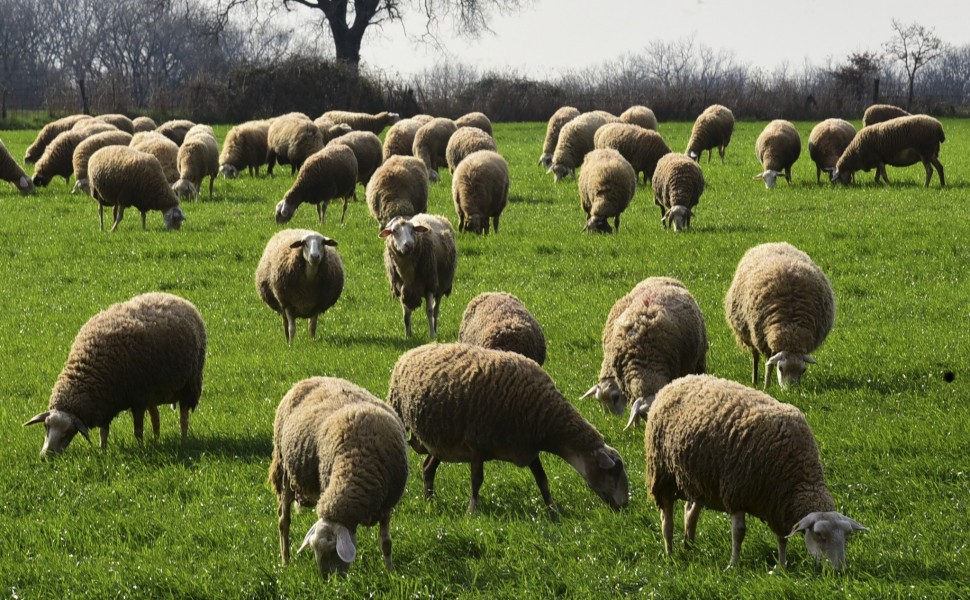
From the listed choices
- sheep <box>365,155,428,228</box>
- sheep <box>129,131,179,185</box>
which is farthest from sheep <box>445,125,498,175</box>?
sheep <box>365,155,428,228</box>

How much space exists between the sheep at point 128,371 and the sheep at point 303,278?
9.46 feet

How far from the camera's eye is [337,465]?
19.4ft

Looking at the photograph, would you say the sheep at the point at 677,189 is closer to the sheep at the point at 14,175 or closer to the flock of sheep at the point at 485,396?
the flock of sheep at the point at 485,396

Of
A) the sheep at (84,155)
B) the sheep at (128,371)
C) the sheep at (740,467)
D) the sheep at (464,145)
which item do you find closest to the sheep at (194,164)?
the sheep at (84,155)

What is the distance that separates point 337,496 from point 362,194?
62.9 ft

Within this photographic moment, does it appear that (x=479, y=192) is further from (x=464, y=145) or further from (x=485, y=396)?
(x=485, y=396)

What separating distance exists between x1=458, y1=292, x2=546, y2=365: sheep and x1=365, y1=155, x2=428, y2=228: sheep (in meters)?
7.00

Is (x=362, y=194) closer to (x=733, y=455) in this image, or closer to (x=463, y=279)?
(x=463, y=279)

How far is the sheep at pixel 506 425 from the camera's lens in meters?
6.91

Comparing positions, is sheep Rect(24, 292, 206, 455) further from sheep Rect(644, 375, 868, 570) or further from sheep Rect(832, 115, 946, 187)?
sheep Rect(832, 115, 946, 187)

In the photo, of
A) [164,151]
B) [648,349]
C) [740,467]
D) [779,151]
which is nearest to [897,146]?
[779,151]

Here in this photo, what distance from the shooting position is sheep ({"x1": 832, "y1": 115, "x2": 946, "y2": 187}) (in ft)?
74.2

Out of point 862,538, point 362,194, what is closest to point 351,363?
point 862,538

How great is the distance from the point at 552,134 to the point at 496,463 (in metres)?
22.6
